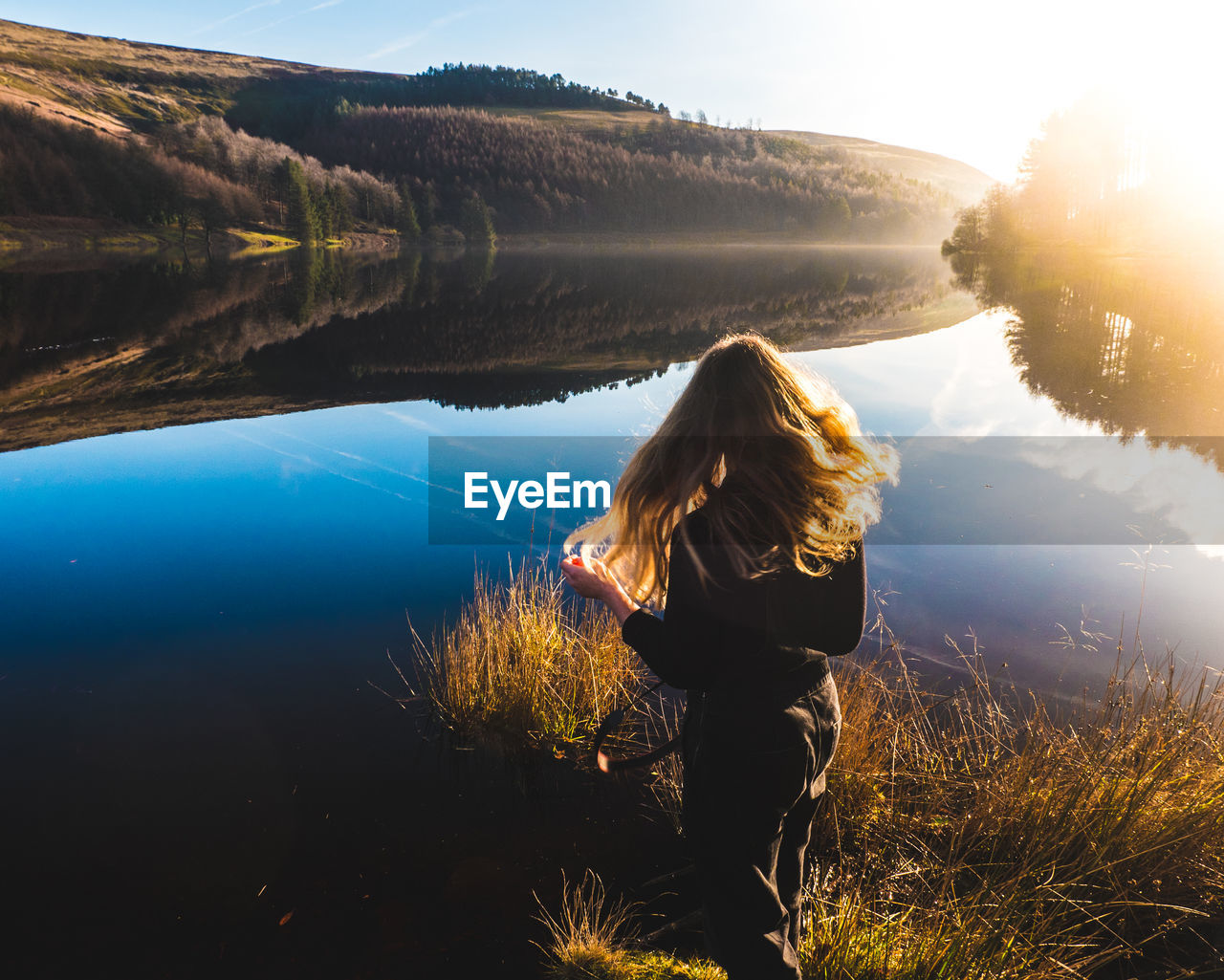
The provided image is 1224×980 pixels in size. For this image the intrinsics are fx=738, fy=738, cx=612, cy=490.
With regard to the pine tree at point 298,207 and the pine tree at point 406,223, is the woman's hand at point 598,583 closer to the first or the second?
the pine tree at point 298,207

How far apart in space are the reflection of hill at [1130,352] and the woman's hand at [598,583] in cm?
986

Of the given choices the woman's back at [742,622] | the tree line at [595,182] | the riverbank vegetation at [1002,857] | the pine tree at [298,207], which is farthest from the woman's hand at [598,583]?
the tree line at [595,182]

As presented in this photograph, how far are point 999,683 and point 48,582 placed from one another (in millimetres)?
7057

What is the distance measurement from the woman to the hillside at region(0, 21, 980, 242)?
66825 mm

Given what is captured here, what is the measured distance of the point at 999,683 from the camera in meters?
4.64

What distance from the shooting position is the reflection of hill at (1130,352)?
1077 centimetres

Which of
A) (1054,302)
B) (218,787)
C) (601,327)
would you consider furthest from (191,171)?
(218,787)

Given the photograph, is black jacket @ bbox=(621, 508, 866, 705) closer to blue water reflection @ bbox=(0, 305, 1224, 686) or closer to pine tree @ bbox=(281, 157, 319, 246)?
blue water reflection @ bbox=(0, 305, 1224, 686)

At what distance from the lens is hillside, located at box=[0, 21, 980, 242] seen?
61.0 m

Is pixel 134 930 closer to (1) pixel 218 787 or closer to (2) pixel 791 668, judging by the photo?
(1) pixel 218 787

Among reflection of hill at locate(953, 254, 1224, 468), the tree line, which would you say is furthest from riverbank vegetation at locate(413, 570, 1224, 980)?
the tree line

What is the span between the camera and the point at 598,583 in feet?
6.95

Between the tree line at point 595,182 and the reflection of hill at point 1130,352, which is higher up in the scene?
the tree line at point 595,182

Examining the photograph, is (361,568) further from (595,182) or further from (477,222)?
(595,182)
